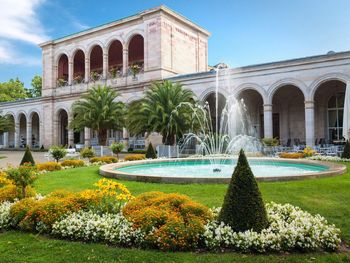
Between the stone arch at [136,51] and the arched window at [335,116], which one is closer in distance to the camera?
the arched window at [335,116]

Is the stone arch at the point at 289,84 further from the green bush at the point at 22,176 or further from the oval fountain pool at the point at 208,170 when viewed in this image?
the green bush at the point at 22,176

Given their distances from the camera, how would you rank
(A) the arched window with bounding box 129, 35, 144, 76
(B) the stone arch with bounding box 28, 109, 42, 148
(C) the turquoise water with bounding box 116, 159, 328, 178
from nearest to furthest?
1. (C) the turquoise water with bounding box 116, 159, 328, 178
2. (A) the arched window with bounding box 129, 35, 144, 76
3. (B) the stone arch with bounding box 28, 109, 42, 148

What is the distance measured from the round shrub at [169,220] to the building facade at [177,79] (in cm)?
1998

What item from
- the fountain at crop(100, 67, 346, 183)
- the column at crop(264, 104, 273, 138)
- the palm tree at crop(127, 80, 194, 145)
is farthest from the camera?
the column at crop(264, 104, 273, 138)

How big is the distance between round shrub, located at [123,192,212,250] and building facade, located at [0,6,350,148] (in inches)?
786

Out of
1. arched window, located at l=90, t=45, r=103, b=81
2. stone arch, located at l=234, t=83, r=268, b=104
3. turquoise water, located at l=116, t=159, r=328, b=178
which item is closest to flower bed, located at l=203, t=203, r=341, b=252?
turquoise water, located at l=116, t=159, r=328, b=178

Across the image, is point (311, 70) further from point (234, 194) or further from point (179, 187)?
point (234, 194)

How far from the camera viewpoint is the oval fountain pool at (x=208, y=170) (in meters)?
9.78

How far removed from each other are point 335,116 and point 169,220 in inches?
989

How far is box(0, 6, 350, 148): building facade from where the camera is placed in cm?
2364

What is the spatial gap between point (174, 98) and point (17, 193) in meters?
16.7

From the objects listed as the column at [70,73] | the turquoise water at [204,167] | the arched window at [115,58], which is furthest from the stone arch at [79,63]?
the turquoise water at [204,167]

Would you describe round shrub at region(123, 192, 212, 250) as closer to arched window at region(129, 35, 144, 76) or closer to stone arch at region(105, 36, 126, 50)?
arched window at region(129, 35, 144, 76)

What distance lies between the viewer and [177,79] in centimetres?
2970
